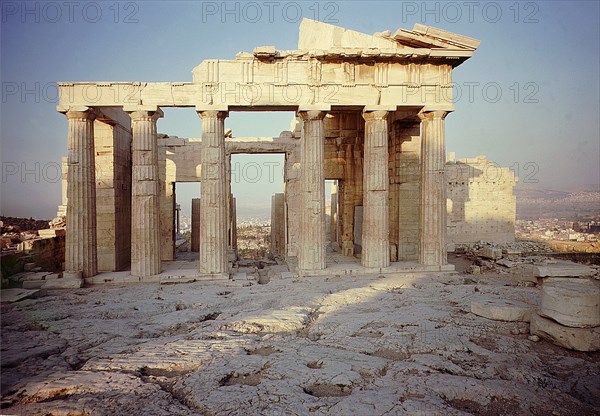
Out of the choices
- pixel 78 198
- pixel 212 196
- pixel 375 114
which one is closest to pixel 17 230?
pixel 78 198

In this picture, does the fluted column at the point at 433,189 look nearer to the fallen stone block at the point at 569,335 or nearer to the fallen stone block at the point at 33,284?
the fallen stone block at the point at 569,335

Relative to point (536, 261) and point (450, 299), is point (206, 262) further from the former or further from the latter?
point (536, 261)

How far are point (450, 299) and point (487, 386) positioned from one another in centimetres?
437

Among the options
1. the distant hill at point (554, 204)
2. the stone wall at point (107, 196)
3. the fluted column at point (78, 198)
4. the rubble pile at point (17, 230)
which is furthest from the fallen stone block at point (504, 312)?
the distant hill at point (554, 204)

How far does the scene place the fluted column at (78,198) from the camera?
11391mm

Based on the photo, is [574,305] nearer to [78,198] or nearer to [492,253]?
[492,253]

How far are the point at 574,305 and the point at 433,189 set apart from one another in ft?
22.9

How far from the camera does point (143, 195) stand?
38.0 feet

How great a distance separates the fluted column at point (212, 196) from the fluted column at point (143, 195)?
1530mm

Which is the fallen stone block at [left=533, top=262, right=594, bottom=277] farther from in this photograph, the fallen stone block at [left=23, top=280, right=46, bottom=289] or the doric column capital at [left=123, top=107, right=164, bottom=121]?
the fallen stone block at [left=23, top=280, right=46, bottom=289]

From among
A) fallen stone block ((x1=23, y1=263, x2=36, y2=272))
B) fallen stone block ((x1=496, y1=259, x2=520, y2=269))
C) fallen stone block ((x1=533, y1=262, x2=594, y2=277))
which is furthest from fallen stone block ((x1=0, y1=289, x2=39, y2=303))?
fallen stone block ((x1=496, y1=259, x2=520, y2=269))

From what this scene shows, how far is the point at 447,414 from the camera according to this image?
149 inches

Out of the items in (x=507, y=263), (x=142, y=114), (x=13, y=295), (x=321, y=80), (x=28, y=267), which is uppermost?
(x=321, y=80)

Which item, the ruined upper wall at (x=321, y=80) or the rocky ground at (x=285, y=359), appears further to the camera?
the ruined upper wall at (x=321, y=80)
